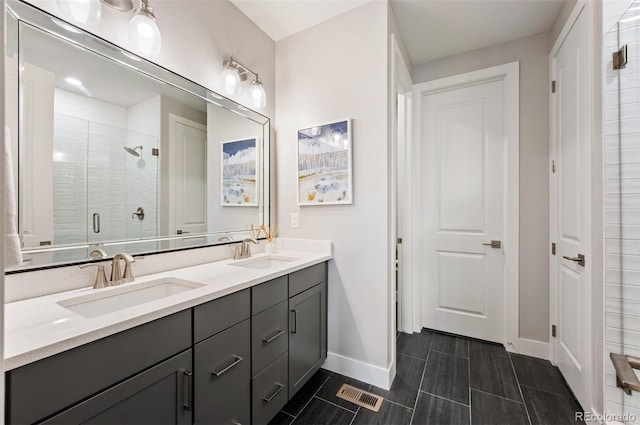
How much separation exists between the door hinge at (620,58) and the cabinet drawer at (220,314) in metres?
2.06

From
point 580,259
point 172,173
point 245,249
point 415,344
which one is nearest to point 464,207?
point 580,259

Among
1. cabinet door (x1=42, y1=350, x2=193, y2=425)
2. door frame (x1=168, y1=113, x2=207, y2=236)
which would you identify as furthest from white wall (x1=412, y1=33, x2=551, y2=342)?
door frame (x1=168, y1=113, x2=207, y2=236)

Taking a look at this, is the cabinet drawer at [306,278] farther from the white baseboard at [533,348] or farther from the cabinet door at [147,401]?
the white baseboard at [533,348]

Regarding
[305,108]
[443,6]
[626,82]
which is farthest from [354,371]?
[443,6]

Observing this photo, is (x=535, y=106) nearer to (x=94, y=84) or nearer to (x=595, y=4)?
(x=595, y=4)

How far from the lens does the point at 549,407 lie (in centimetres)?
160

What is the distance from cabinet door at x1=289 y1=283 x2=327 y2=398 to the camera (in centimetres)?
156

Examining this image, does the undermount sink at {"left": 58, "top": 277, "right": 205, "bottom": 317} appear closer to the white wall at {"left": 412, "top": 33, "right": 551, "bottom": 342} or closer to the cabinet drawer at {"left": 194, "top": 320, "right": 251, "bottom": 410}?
the cabinet drawer at {"left": 194, "top": 320, "right": 251, "bottom": 410}

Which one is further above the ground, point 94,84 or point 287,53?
point 287,53

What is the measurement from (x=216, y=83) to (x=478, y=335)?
303 centimetres

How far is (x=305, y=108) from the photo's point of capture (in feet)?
6.99

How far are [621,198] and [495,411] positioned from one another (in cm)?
137

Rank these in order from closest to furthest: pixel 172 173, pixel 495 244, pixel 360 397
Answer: pixel 172 173
pixel 360 397
pixel 495 244

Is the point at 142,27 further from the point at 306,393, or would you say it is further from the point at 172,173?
the point at 306,393
